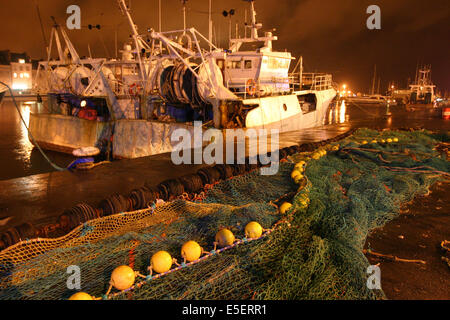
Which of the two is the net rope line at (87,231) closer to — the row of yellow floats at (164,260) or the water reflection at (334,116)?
the row of yellow floats at (164,260)

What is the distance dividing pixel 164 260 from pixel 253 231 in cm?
111

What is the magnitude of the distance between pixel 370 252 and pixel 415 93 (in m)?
71.4

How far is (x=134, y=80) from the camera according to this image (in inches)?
943

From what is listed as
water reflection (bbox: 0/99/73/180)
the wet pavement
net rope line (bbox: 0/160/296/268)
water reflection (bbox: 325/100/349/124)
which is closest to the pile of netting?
net rope line (bbox: 0/160/296/268)

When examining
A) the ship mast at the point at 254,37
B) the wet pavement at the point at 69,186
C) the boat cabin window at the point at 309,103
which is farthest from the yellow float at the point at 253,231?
the boat cabin window at the point at 309,103

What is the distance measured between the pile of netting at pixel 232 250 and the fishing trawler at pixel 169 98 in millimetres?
9124

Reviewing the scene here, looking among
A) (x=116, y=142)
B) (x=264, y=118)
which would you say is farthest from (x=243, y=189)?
(x=116, y=142)

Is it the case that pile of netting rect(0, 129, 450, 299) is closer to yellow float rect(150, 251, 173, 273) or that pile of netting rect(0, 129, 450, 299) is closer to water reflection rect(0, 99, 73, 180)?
yellow float rect(150, 251, 173, 273)

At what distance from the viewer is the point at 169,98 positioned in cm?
1556

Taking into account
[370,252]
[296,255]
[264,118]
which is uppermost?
[264,118]

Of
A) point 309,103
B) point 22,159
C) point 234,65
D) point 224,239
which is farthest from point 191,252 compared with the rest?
point 309,103

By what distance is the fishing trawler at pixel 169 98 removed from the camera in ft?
46.5
